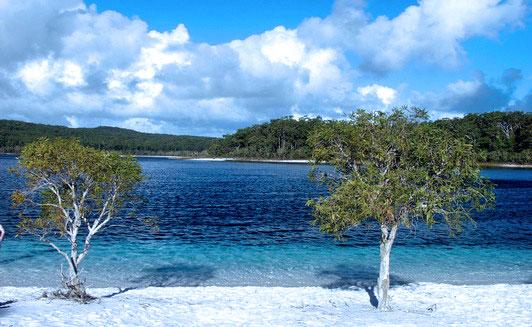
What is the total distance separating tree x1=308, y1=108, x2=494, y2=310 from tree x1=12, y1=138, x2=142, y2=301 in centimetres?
869

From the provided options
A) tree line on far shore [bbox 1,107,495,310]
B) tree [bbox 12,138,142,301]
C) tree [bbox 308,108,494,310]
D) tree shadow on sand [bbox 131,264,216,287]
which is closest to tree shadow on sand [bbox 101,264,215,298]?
tree shadow on sand [bbox 131,264,216,287]

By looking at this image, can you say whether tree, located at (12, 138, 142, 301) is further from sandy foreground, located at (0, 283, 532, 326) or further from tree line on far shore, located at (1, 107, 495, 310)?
sandy foreground, located at (0, 283, 532, 326)

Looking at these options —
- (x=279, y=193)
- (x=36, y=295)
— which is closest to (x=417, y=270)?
(x=36, y=295)

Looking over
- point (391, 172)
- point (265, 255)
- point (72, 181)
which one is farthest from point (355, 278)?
point (72, 181)

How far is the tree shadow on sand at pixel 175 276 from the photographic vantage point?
28673 mm

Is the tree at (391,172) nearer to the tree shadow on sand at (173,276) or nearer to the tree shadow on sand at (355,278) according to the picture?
the tree shadow on sand at (355,278)

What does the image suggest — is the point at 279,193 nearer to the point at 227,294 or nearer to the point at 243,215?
the point at 243,215

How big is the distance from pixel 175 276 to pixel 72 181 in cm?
1062

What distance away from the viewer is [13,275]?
95.4ft

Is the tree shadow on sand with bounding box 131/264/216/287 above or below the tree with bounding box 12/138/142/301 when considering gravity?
below

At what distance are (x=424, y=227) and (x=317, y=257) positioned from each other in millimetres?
17738

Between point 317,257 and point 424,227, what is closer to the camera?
point 317,257

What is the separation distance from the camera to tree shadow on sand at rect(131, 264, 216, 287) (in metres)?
28.7

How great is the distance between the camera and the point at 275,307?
22.1 metres
